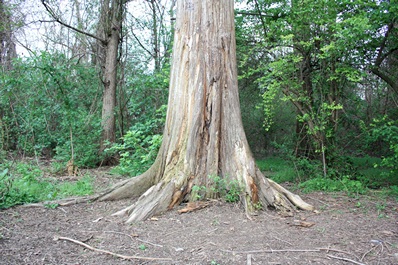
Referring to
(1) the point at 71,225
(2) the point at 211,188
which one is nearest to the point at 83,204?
(1) the point at 71,225

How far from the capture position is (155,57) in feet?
44.2

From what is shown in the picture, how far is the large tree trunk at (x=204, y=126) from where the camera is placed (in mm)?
5191

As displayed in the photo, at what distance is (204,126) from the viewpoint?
5375 mm

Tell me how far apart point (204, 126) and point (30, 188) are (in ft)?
11.7

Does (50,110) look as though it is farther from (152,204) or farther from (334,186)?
(334,186)

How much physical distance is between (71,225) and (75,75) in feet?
28.2

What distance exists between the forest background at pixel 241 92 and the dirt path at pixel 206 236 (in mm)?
1322

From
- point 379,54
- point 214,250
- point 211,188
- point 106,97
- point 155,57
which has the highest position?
point 155,57

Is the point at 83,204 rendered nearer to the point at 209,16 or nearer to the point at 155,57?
the point at 209,16

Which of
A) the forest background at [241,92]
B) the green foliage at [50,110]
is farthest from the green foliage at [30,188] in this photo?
the green foliage at [50,110]

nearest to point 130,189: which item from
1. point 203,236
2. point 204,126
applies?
point 204,126

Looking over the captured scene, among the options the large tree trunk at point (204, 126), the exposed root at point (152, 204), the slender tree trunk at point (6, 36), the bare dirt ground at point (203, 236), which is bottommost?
the bare dirt ground at point (203, 236)

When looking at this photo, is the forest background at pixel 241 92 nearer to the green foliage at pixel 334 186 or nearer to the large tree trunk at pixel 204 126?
the green foliage at pixel 334 186

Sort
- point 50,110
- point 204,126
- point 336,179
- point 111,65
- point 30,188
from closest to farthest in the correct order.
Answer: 1. point 204,126
2. point 30,188
3. point 336,179
4. point 50,110
5. point 111,65
